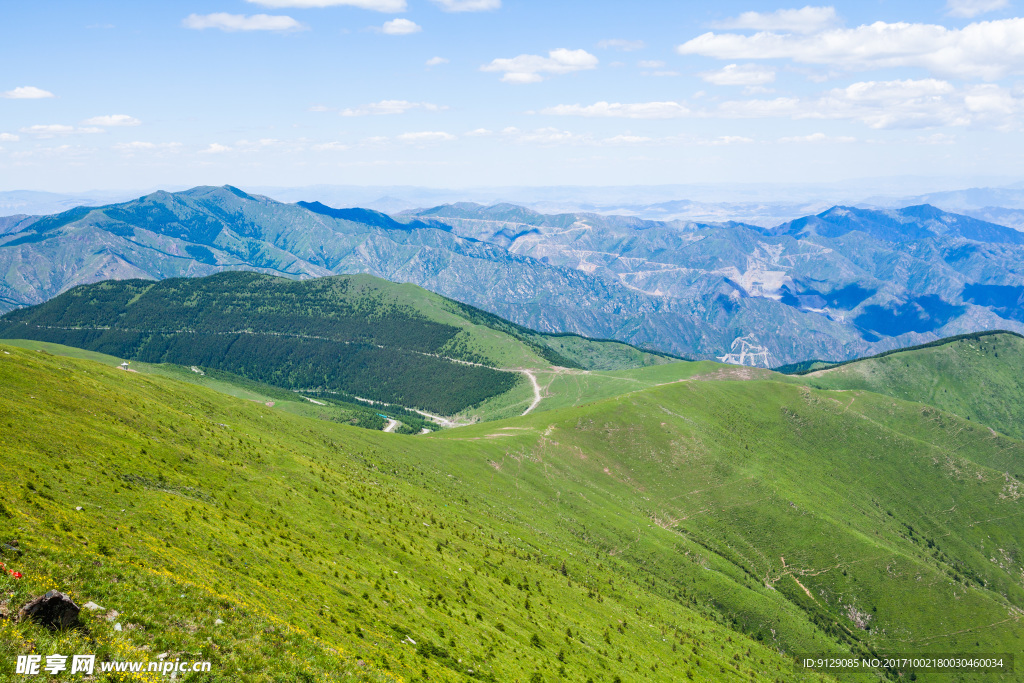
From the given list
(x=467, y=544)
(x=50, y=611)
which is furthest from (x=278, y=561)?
(x=467, y=544)

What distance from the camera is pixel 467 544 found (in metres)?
78.1

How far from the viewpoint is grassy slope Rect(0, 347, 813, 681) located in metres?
30.5

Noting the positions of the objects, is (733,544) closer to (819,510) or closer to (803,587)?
(803,587)

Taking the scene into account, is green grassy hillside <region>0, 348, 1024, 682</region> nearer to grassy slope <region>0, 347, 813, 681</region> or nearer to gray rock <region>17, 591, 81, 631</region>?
grassy slope <region>0, 347, 813, 681</region>

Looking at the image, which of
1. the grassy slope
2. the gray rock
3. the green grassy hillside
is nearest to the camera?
the gray rock

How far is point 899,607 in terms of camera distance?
14062cm

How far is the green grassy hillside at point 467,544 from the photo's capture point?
3356cm

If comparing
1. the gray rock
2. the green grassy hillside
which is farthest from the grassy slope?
the gray rock

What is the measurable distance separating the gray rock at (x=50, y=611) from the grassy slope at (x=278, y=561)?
73cm

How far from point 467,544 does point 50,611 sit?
5807cm

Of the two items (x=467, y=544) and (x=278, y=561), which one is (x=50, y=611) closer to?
(x=278, y=561)

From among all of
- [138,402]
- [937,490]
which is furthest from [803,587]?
[138,402]

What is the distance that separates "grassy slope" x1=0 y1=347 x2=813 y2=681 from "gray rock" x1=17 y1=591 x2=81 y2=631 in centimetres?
73

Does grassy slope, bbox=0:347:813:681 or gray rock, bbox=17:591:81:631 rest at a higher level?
gray rock, bbox=17:591:81:631
